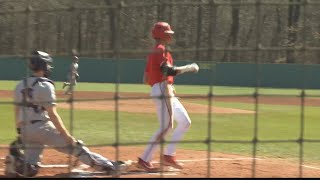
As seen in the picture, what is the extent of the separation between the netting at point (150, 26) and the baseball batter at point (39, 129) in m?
0.28

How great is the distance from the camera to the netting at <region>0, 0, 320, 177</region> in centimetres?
439

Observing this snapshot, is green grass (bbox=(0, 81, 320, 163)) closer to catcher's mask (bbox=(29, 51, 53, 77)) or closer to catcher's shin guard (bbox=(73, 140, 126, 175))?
catcher's shin guard (bbox=(73, 140, 126, 175))

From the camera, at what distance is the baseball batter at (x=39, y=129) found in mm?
5427

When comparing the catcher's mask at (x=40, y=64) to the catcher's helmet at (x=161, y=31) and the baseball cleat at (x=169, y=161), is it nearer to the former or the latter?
the catcher's helmet at (x=161, y=31)

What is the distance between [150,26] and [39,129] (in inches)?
63.2

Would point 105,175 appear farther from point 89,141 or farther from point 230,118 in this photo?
point 230,118

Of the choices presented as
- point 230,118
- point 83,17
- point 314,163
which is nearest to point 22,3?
point 83,17

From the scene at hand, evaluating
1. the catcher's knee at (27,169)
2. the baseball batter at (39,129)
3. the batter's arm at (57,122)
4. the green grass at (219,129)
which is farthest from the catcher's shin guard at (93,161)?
the green grass at (219,129)

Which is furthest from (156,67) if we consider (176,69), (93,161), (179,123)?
(93,161)

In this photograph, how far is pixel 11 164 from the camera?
5.82m

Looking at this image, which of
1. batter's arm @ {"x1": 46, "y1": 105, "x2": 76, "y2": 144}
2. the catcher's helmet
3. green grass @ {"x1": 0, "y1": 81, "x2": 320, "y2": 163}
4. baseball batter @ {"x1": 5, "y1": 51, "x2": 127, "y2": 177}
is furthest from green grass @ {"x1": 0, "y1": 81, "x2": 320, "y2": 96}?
batter's arm @ {"x1": 46, "y1": 105, "x2": 76, "y2": 144}

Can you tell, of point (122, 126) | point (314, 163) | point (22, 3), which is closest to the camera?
point (22, 3)

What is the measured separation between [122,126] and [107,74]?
36.5 feet

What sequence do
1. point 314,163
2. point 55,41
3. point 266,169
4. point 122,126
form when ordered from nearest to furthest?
point 55,41
point 266,169
point 314,163
point 122,126
